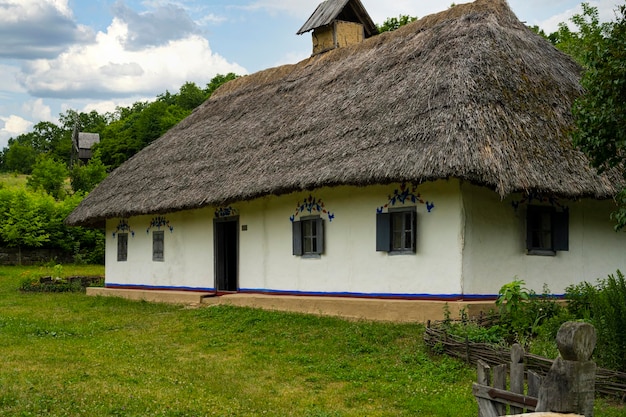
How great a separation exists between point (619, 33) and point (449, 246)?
452 cm

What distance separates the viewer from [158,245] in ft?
62.8

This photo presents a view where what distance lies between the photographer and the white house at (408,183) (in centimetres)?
1195

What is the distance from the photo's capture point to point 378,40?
17.5 metres

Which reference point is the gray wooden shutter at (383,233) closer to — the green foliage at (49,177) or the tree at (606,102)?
the tree at (606,102)

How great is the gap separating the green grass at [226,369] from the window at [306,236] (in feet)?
4.99

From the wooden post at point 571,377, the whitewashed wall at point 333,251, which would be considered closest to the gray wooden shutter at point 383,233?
the whitewashed wall at point 333,251

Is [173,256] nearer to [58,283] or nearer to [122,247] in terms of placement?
[122,247]

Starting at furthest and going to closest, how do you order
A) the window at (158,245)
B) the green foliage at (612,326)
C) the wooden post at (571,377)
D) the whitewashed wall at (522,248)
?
the window at (158,245) < the whitewashed wall at (522,248) < the green foliage at (612,326) < the wooden post at (571,377)

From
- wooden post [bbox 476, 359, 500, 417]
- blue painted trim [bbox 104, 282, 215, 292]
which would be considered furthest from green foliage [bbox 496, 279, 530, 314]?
blue painted trim [bbox 104, 282, 215, 292]

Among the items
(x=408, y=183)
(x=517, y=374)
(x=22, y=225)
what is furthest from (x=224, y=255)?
(x=22, y=225)

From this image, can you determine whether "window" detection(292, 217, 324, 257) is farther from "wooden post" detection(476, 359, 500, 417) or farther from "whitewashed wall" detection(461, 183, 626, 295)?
"wooden post" detection(476, 359, 500, 417)

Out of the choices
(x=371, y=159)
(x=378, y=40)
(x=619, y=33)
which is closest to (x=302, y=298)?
(x=371, y=159)

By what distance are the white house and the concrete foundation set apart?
221mm

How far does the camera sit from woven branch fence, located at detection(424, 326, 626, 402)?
7586 mm
